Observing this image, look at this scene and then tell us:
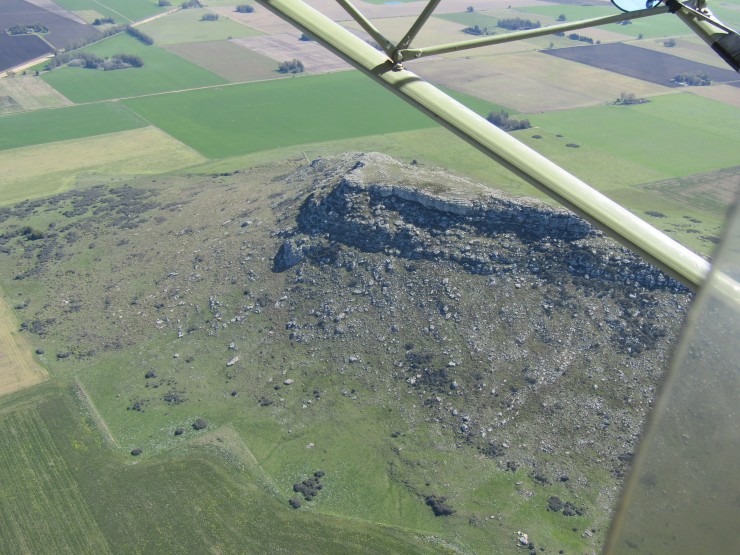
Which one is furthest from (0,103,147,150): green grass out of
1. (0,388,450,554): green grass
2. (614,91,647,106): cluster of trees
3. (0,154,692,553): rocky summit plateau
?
(614,91,647,106): cluster of trees

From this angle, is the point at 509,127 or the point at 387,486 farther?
the point at 509,127

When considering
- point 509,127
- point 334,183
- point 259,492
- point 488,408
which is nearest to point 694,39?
point 509,127

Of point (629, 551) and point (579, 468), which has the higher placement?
point (629, 551)

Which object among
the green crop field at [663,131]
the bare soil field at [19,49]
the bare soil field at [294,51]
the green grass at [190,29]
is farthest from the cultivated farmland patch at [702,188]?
→ the bare soil field at [19,49]

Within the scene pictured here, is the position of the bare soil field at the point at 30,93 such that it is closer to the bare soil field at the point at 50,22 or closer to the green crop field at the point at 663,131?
the bare soil field at the point at 50,22

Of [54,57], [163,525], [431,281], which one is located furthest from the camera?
[54,57]

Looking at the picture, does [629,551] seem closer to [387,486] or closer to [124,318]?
[387,486]

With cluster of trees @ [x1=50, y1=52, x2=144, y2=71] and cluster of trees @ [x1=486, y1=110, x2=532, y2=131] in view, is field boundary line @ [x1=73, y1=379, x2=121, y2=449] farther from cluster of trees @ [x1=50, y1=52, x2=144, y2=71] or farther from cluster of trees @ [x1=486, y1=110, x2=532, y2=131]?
cluster of trees @ [x1=50, y1=52, x2=144, y2=71]
